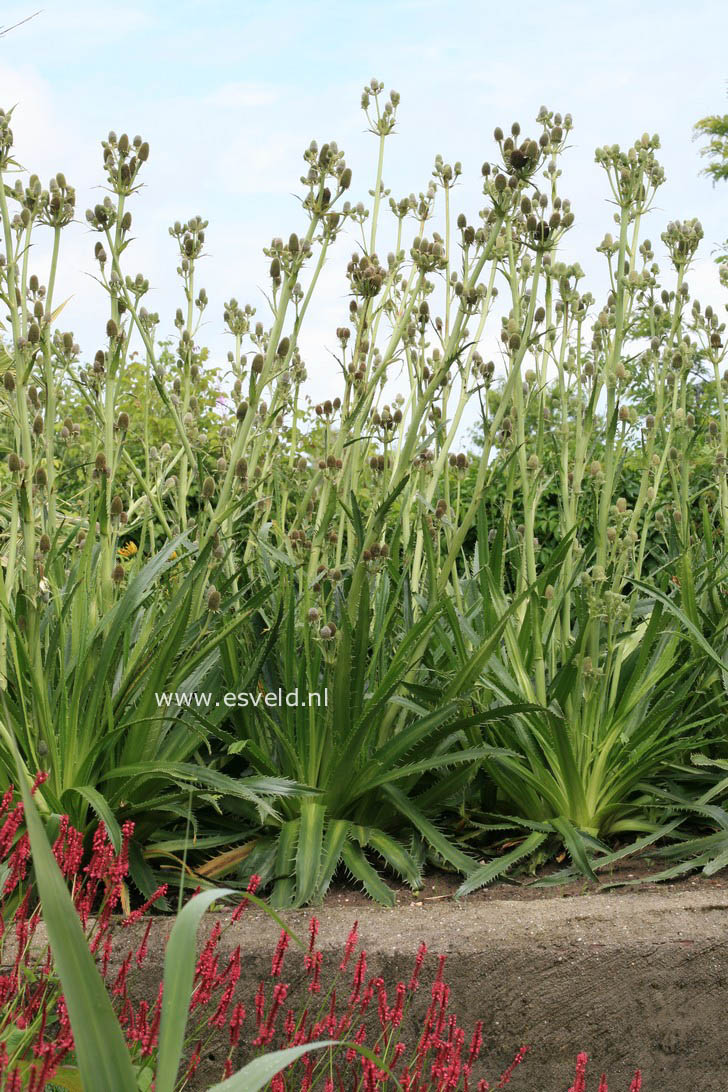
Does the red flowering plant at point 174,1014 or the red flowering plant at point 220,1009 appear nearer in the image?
the red flowering plant at point 174,1014

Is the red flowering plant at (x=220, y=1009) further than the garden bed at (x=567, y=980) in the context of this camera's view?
No

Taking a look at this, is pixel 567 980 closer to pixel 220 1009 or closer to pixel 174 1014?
pixel 220 1009

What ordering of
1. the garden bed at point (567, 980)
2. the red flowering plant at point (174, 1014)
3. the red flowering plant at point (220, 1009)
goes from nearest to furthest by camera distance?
the red flowering plant at point (174, 1014) → the red flowering plant at point (220, 1009) → the garden bed at point (567, 980)

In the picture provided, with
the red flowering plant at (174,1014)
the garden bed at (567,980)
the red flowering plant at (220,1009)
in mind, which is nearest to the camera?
the red flowering plant at (174,1014)

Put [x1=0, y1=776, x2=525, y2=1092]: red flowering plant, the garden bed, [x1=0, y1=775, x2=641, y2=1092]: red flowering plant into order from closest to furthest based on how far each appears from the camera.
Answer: [x1=0, y1=775, x2=641, y2=1092]: red flowering plant
[x1=0, y1=776, x2=525, y2=1092]: red flowering plant
the garden bed

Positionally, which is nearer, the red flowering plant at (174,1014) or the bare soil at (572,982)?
the red flowering plant at (174,1014)

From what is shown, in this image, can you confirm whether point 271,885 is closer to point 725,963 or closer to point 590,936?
point 590,936

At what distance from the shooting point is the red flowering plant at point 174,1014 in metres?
1.07

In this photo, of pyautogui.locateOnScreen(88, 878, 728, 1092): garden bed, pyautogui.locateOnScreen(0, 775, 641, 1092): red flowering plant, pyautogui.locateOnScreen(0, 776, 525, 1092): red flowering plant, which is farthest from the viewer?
pyautogui.locateOnScreen(88, 878, 728, 1092): garden bed

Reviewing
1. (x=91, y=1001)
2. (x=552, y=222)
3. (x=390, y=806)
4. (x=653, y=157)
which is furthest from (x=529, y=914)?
(x=653, y=157)

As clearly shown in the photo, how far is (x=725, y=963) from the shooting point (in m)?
2.31

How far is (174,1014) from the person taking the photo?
1112 mm

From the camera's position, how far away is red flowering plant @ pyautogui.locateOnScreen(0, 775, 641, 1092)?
1070mm

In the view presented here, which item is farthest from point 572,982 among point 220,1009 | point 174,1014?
point 174,1014
